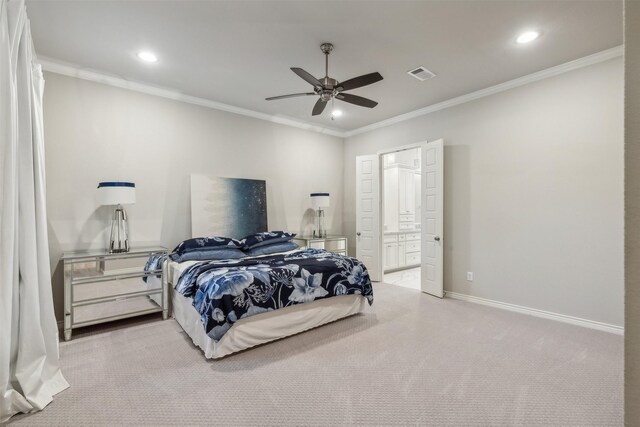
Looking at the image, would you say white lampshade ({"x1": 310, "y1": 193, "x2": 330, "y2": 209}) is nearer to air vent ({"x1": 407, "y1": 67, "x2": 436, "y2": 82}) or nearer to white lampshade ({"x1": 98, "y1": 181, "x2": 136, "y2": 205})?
air vent ({"x1": 407, "y1": 67, "x2": 436, "y2": 82})

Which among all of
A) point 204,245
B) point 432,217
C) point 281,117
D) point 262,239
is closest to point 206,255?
point 204,245

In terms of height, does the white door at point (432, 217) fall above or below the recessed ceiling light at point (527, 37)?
below

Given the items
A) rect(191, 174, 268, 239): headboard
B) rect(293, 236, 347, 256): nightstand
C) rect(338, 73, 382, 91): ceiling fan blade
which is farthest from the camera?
rect(293, 236, 347, 256): nightstand

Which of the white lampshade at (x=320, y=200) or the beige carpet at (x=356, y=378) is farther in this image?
the white lampshade at (x=320, y=200)

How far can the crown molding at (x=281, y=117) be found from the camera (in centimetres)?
315

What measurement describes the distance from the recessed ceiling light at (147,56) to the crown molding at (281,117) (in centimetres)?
66

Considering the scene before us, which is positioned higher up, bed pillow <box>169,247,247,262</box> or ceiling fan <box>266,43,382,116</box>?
ceiling fan <box>266,43,382,116</box>

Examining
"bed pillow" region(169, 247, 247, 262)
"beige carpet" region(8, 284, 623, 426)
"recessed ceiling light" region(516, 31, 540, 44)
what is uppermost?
"recessed ceiling light" region(516, 31, 540, 44)

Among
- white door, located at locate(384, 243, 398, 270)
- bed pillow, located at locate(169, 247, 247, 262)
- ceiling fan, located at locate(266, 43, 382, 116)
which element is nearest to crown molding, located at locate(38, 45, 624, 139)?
ceiling fan, located at locate(266, 43, 382, 116)

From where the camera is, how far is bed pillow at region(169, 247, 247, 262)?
11.5ft

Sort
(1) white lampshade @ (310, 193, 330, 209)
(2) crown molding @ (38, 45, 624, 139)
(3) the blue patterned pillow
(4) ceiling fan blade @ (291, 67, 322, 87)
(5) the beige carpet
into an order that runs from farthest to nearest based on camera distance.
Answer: (1) white lampshade @ (310, 193, 330, 209)
(3) the blue patterned pillow
(2) crown molding @ (38, 45, 624, 139)
(4) ceiling fan blade @ (291, 67, 322, 87)
(5) the beige carpet

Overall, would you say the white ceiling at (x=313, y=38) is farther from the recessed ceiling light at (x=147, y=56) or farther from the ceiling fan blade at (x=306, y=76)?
the ceiling fan blade at (x=306, y=76)

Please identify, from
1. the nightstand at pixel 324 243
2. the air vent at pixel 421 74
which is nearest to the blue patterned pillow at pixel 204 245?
the nightstand at pixel 324 243

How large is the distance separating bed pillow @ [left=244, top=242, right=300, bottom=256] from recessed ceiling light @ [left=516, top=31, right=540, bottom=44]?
3.46m
